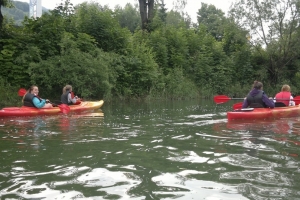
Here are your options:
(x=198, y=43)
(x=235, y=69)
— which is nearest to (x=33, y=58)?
(x=198, y=43)

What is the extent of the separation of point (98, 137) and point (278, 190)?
13.1ft

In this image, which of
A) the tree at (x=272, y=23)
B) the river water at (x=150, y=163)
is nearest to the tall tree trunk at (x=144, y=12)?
the tree at (x=272, y=23)

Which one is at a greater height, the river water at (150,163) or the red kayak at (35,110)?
the red kayak at (35,110)

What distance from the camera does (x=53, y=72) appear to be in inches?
593

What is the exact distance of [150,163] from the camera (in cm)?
464

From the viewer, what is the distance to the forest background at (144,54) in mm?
15562

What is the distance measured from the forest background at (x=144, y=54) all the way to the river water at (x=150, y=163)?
8.14 m

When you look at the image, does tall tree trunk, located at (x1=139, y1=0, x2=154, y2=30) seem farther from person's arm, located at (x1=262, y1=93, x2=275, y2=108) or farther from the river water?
the river water

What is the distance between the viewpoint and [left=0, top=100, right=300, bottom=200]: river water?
3506 mm

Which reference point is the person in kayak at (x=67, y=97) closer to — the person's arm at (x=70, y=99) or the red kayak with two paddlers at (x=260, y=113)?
the person's arm at (x=70, y=99)

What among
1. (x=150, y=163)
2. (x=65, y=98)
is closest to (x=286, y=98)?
(x=65, y=98)

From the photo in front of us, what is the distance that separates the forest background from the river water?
8138 millimetres

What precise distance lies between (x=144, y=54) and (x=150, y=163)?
53.3 feet

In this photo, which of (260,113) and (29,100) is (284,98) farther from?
(29,100)
